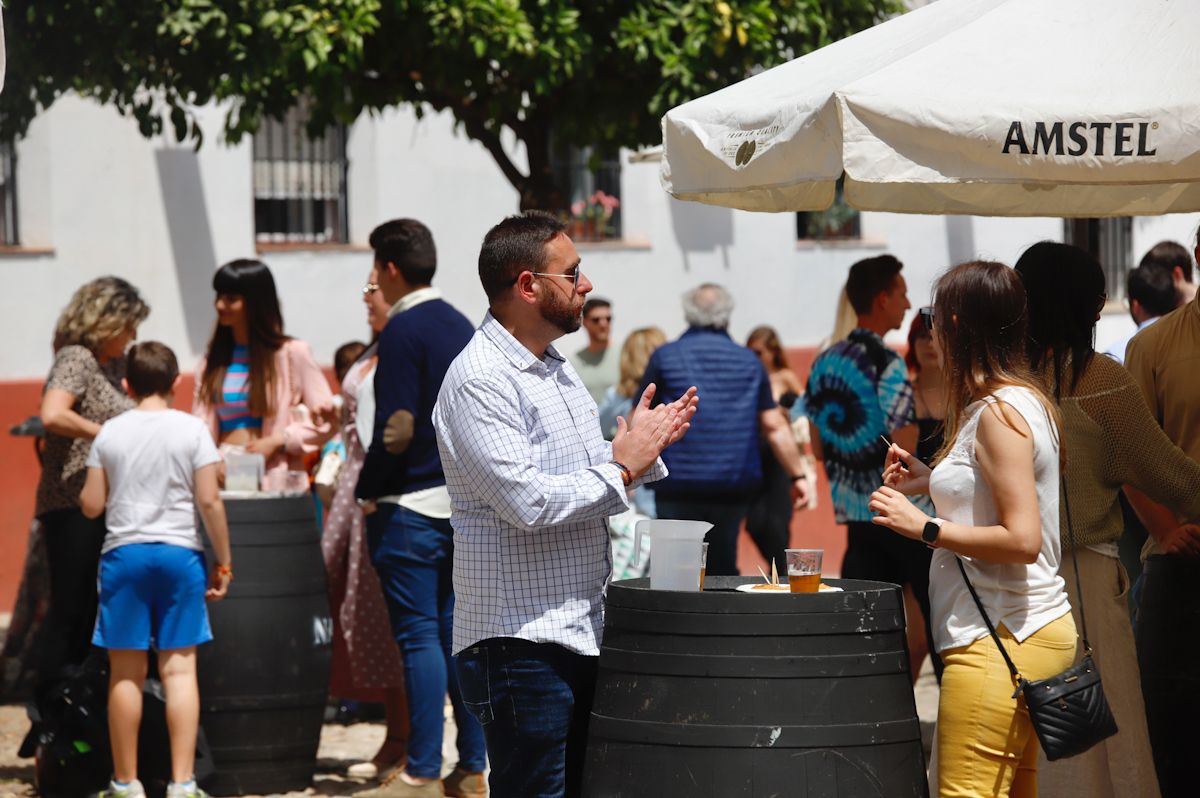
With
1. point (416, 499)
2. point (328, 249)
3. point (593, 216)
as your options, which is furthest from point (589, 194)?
point (416, 499)

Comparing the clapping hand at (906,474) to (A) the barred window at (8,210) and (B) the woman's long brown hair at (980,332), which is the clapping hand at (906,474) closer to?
(B) the woman's long brown hair at (980,332)

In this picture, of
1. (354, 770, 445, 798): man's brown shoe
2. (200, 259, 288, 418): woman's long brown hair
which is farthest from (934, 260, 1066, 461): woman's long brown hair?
(200, 259, 288, 418): woman's long brown hair

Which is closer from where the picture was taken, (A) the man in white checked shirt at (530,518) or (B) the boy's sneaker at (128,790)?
(A) the man in white checked shirt at (530,518)

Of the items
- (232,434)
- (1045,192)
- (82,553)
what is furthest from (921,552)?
(82,553)

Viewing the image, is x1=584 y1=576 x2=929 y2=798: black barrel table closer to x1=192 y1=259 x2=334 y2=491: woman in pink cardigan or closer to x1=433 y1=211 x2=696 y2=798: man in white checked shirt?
x1=433 y1=211 x2=696 y2=798: man in white checked shirt

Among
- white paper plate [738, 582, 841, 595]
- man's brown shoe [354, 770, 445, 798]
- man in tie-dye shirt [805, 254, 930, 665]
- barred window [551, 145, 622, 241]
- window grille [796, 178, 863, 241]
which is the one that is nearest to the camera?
white paper plate [738, 582, 841, 595]

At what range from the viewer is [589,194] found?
13.6 metres

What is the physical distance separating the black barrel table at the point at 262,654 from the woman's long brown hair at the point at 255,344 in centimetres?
54

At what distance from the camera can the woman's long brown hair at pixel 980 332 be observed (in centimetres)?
389

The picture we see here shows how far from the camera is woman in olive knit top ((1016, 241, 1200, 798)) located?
4324 millimetres

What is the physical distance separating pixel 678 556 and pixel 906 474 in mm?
689

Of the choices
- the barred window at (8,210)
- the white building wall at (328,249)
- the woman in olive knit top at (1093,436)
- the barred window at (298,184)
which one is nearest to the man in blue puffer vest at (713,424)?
the white building wall at (328,249)

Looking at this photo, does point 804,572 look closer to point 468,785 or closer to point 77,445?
point 468,785

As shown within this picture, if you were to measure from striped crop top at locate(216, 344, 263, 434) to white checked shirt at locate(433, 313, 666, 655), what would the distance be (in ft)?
9.91
